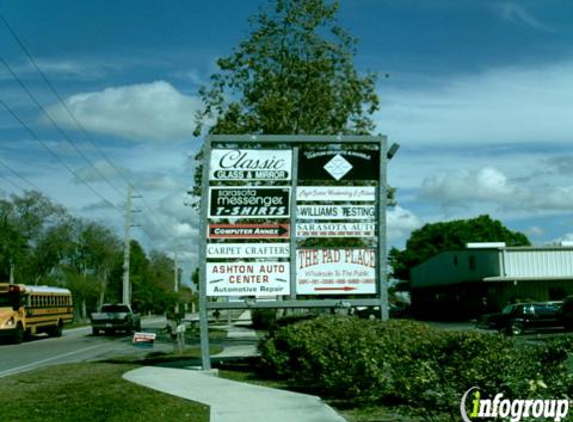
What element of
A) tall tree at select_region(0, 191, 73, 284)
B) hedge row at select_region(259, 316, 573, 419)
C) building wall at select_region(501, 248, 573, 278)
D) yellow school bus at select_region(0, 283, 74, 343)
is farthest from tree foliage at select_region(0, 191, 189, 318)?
hedge row at select_region(259, 316, 573, 419)

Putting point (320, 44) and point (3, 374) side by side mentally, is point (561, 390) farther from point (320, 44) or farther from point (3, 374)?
point (320, 44)

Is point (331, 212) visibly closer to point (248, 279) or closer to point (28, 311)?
point (248, 279)

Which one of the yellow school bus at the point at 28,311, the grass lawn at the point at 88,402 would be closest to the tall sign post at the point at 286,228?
the grass lawn at the point at 88,402

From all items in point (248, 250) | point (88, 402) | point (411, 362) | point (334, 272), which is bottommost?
point (88, 402)

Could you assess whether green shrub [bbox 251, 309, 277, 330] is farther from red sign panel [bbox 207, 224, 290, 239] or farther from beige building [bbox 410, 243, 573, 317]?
red sign panel [bbox 207, 224, 290, 239]

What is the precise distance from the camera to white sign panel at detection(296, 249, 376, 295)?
52.7ft

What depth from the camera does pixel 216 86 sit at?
31578 millimetres

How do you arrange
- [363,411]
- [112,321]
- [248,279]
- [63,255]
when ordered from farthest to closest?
[63,255], [112,321], [248,279], [363,411]

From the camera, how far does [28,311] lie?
119 feet

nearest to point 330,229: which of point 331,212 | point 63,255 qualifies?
point 331,212

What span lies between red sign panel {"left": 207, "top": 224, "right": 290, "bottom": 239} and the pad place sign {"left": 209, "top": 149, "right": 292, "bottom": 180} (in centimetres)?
103

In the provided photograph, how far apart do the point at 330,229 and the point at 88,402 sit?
20.8 ft

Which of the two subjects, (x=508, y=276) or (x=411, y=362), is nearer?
(x=411, y=362)

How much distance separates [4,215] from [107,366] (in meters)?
51.5
